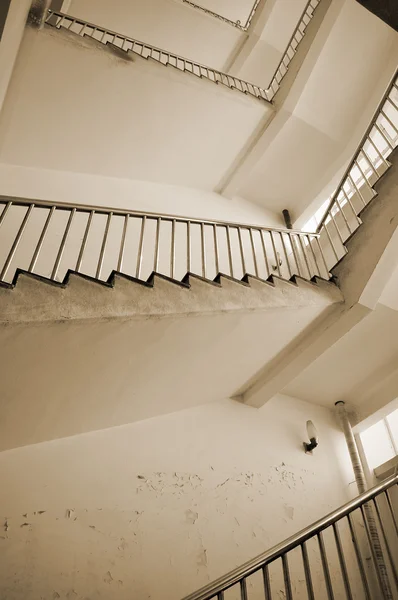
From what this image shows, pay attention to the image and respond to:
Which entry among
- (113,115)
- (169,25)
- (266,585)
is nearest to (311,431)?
(266,585)

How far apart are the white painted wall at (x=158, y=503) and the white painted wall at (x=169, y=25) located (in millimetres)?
6565

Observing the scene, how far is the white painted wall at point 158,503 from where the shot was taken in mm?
3076

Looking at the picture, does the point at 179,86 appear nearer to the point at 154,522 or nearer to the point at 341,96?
the point at 341,96

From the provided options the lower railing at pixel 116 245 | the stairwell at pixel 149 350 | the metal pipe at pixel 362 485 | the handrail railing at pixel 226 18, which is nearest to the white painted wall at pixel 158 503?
the stairwell at pixel 149 350

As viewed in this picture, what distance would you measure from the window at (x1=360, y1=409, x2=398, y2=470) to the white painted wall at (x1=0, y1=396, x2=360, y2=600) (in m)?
0.58

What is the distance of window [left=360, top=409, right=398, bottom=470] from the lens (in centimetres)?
528

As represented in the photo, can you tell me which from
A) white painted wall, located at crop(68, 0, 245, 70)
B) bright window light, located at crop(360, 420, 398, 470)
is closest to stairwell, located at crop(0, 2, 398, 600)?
bright window light, located at crop(360, 420, 398, 470)

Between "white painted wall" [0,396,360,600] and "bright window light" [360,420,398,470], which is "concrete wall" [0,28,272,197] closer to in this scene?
"white painted wall" [0,396,360,600]

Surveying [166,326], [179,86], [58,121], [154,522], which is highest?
[179,86]

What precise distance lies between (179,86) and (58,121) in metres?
1.68

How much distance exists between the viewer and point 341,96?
257 inches

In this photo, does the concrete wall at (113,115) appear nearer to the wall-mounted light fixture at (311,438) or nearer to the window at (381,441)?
the wall-mounted light fixture at (311,438)

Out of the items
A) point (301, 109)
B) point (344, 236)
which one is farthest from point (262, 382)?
point (301, 109)

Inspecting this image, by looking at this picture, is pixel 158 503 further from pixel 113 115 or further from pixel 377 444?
pixel 113 115
